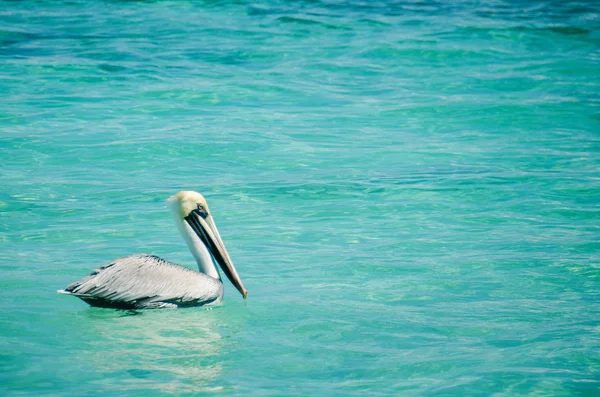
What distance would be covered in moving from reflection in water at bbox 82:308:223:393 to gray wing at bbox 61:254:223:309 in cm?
9

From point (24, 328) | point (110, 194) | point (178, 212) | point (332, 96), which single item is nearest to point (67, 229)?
point (110, 194)

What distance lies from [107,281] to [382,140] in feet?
17.6

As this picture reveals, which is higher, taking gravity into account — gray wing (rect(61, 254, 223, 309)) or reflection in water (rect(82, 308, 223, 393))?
gray wing (rect(61, 254, 223, 309))

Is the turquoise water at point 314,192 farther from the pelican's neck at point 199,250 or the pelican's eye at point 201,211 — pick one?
the pelican's eye at point 201,211

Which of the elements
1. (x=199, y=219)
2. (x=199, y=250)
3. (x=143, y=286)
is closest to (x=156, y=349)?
(x=143, y=286)

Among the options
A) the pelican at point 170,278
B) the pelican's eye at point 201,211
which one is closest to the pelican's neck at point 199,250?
the pelican at point 170,278

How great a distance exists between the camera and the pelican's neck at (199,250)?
18.6 feet

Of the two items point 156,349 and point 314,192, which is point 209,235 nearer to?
point 156,349

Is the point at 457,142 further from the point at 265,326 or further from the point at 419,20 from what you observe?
the point at 419,20

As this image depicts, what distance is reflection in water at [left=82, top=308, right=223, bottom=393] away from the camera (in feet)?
14.4

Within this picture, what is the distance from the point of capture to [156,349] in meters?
4.79

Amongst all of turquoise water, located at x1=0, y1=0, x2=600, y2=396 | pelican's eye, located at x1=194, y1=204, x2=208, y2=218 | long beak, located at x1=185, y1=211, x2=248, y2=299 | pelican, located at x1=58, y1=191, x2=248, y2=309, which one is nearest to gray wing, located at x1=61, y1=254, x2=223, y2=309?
pelican, located at x1=58, y1=191, x2=248, y2=309

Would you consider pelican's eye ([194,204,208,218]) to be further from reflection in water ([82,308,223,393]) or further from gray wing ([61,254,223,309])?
reflection in water ([82,308,223,393])

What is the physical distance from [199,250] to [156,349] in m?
1.06
